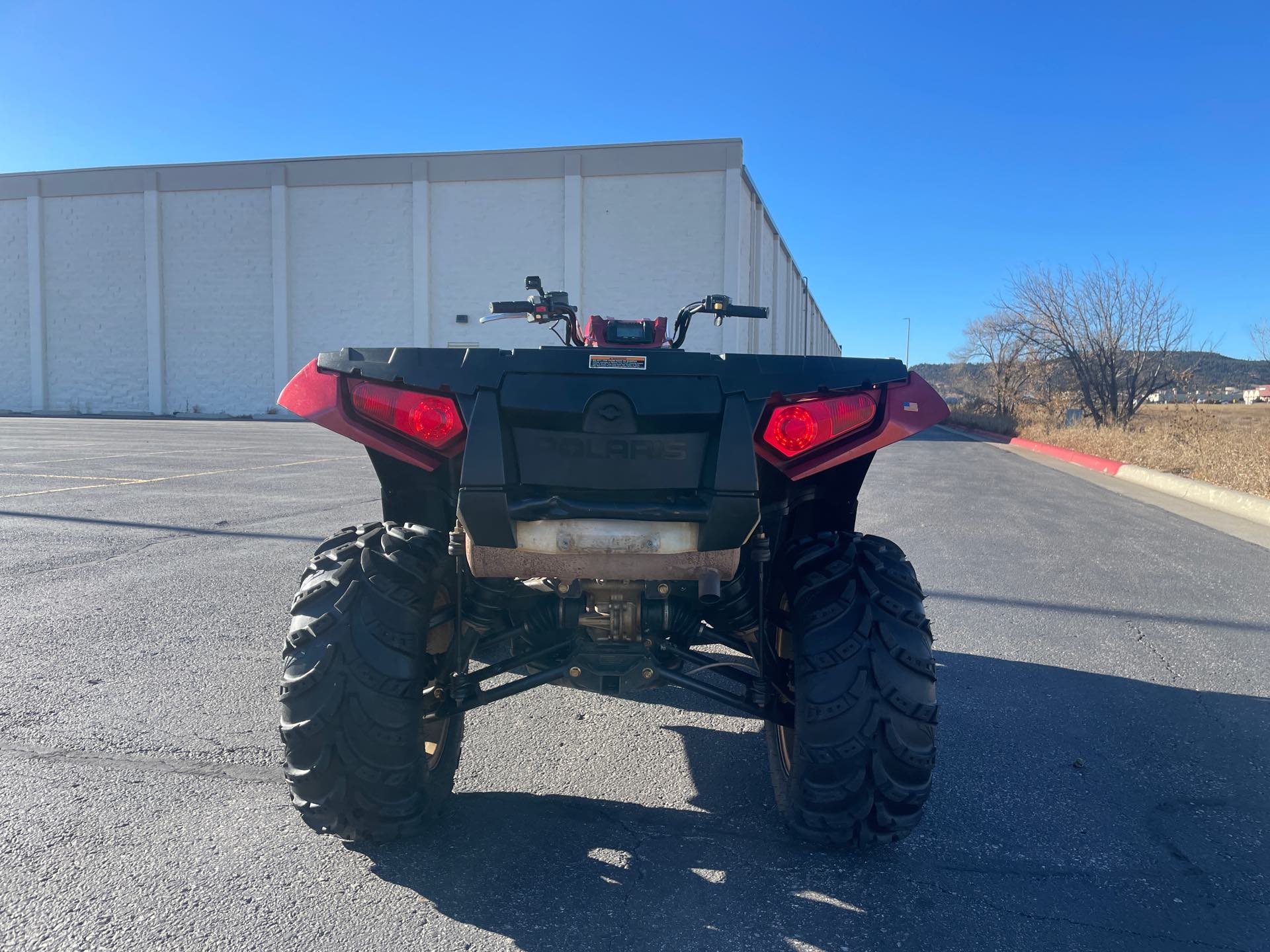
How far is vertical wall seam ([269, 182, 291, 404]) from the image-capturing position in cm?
3122

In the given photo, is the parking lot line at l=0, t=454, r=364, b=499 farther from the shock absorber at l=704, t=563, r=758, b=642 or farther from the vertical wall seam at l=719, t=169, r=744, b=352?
the vertical wall seam at l=719, t=169, r=744, b=352

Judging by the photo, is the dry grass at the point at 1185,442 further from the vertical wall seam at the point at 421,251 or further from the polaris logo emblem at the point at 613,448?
the vertical wall seam at the point at 421,251

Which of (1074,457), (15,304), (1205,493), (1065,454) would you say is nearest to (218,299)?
(15,304)

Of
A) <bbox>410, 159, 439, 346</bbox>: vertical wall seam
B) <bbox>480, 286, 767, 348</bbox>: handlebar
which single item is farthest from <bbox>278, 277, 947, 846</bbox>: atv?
<bbox>410, 159, 439, 346</bbox>: vertical wall seam

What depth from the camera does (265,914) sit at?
214cm

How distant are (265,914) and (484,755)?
107cm

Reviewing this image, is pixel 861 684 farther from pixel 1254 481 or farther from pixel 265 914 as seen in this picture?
pixel 1254 481

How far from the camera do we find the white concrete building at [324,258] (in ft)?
94.4

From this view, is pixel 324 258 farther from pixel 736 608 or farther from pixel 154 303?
pixel 736 608

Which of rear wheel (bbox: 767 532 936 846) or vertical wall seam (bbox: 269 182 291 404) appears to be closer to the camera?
rear wheel (bbox: 767 532 936 846)

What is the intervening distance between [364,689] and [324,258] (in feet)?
105

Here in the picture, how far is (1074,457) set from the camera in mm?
18375

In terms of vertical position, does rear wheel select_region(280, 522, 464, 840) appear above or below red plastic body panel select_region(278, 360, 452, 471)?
below

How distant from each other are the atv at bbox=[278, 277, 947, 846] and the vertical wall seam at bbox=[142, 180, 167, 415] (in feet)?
114
